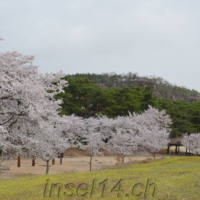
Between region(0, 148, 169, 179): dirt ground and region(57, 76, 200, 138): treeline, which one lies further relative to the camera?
region(57, 76, 200, 138): treeline

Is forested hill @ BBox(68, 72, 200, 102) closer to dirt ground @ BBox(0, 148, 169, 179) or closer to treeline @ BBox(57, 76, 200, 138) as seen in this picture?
treeline @ BBox(57, 76, 200, 138)

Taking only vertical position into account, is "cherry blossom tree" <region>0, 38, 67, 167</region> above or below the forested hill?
below

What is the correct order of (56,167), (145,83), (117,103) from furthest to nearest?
(145,83) < (117,103) < (56,167)

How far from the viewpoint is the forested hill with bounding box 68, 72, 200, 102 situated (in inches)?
4850

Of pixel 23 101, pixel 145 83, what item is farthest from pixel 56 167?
pixel 145 83

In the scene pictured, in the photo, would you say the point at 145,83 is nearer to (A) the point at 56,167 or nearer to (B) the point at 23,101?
(A) the point at 56,167

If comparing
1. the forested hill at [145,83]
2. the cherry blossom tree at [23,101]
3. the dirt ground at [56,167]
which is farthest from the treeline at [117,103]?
the forested hill at [145,83]

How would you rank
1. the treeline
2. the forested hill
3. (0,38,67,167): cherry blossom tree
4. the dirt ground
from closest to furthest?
(0,38,67,167): cherry blossom tree → the dirt ground → the treeline → the forested hill

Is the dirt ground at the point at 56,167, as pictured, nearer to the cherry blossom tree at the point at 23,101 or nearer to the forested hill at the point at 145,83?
the cherry blossom tree at the point at 23,101

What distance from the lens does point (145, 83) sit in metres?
125

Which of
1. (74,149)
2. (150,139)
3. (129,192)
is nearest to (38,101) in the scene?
(129,192)

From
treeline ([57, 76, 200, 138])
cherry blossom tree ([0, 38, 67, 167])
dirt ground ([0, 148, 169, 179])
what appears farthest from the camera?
treeline ([57, 76, 200, 138])

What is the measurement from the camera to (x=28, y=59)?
13742 millimetres

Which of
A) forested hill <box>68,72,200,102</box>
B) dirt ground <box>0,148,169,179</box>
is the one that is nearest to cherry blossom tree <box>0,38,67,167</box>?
dirt ground <box>0,148,169,179</box>
